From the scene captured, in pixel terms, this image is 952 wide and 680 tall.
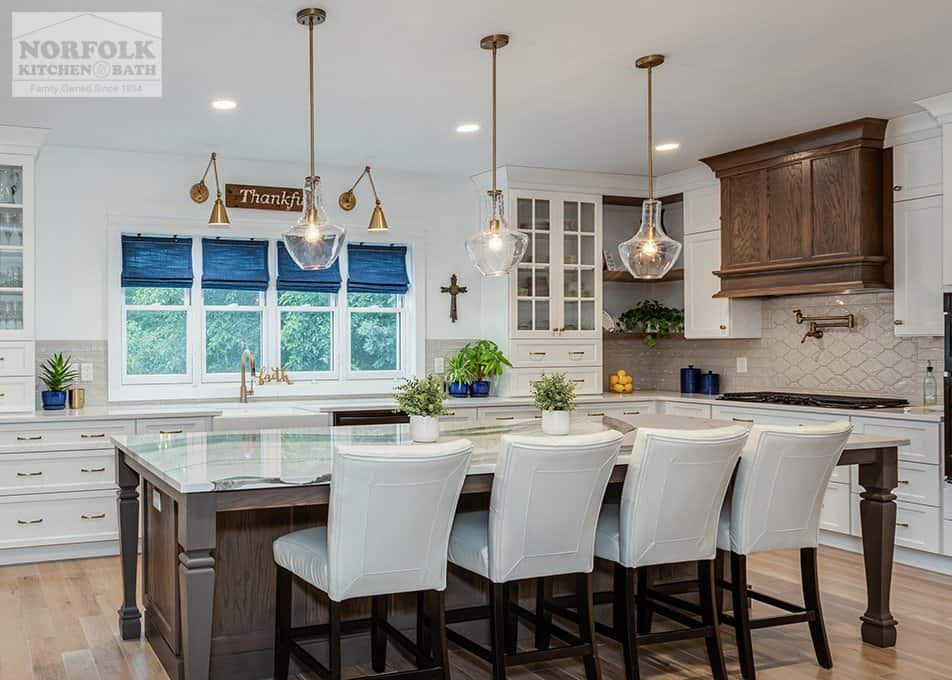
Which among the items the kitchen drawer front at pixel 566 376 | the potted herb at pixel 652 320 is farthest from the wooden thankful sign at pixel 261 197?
the potted herb at pixel 652 320

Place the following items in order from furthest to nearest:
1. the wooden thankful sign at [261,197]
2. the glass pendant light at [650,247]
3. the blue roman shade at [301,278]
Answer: the blue roman shade at [301,278] < the wooden thankful sign at [261,197] < the glass pendant light at [650,247]

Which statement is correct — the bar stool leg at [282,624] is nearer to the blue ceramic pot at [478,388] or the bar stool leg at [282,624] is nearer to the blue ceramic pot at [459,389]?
the blue ceramic pot at [459,389]

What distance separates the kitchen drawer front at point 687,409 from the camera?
21.2ft

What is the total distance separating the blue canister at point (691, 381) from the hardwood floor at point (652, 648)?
231cm

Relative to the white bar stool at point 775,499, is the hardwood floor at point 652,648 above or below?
below

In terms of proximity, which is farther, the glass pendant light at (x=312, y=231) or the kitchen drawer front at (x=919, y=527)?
the kitchen drawer front at (x=919, y=527)

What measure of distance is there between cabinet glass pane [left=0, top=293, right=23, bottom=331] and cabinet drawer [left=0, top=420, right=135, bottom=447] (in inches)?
26.6

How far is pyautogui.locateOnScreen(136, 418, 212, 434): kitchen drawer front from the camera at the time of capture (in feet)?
18.2

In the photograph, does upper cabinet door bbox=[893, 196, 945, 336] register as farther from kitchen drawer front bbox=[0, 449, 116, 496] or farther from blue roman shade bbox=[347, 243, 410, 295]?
kitchen drawer front bbox=[0, 449, 116, 496]

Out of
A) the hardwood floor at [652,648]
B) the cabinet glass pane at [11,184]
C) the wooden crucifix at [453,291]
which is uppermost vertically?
the cabinet glass pane at [11,184]

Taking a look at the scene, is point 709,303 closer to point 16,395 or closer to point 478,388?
point 478,388

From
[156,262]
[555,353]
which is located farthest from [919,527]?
[156,262]

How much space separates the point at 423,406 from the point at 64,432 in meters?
2.93

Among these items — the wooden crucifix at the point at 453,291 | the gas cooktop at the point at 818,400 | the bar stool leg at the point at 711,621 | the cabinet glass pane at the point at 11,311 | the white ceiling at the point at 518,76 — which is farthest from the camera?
the wooden crucifix at the point at 453,291
